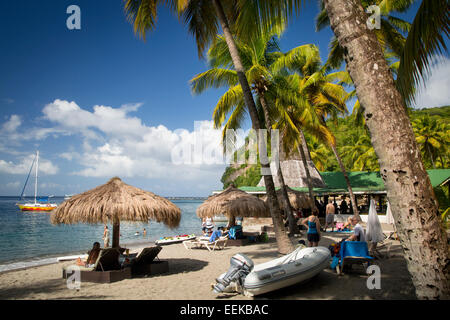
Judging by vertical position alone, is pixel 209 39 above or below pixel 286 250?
above

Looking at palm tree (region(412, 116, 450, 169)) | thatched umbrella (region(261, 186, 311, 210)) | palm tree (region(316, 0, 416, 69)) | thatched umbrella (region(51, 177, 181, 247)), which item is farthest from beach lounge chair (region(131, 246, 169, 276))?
palm tree (region(412, 116, 450, 169))

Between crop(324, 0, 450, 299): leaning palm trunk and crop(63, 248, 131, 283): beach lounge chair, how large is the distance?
19.9ft

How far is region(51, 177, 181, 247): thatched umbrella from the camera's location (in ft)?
23.2

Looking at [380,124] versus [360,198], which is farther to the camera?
[360,198]

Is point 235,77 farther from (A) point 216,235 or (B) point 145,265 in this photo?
(B) point 145,265

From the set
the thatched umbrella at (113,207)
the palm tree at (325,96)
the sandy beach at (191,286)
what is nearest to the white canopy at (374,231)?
the sandy beach at (191,286)

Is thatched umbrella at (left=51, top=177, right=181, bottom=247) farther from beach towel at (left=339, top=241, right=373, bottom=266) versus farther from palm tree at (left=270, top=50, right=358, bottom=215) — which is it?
palm tree at (left=270, top=50, right=358, bottom=215)

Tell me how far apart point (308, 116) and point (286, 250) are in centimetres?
758

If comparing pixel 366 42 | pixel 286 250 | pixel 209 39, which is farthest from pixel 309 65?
pixel 366 42

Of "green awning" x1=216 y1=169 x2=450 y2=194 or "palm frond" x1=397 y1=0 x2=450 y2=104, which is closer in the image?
"palm frond" x1=397 y1=0 x2=450 y2=104

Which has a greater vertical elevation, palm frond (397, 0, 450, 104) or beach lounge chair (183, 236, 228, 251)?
palm frond (397, 0, 450, 104)

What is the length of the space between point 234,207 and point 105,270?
20.8ft
